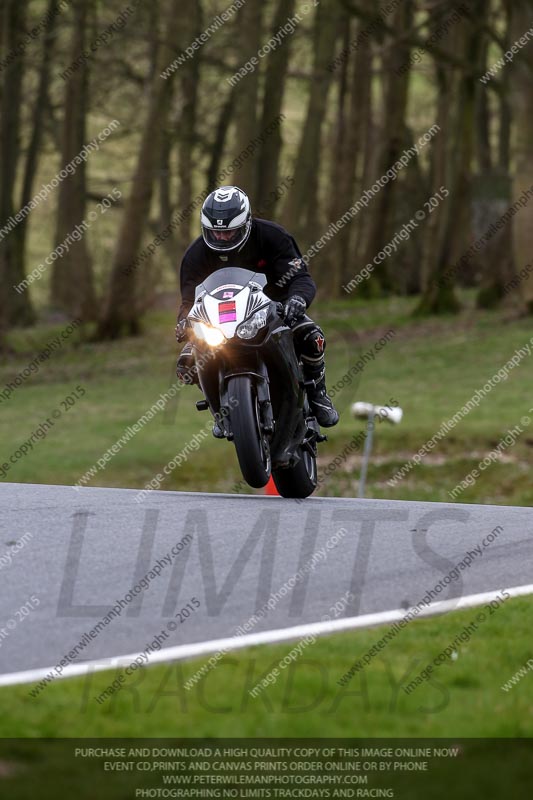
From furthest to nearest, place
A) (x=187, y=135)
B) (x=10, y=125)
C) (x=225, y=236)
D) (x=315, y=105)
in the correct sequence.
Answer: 1. (x=187, y=135)
2. (x=315, y=105)
3. (x=10, y=125)
4. (x=225, y=236)

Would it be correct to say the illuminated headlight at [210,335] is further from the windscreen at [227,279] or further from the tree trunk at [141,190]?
the tree trunk at [141,190]

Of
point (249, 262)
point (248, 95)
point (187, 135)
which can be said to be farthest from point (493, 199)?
point (249, 262)

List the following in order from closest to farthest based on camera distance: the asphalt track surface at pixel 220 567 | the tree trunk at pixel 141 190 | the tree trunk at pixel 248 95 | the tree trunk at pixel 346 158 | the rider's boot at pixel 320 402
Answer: the asphalt track surface at pixel 220 567 < the rider's boot at pixel 320 402 < the tree trunk at pixel 248 95 < the tree trunk at pixel 141 190 < the tree trunk at pixel 346 158

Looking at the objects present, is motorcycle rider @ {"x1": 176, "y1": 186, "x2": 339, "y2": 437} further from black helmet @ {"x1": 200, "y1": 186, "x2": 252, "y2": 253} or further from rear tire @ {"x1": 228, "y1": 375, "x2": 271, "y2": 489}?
rear tire @ {"x1": 228, "y1": 375, "x2": 271, "y2": 489}

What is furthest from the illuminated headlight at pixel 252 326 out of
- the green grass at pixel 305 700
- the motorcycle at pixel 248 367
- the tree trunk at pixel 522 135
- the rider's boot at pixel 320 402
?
the tree trunk at pixel 522 135

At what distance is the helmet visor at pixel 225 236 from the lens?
9609 mm

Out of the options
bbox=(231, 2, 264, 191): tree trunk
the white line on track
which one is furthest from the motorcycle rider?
bbox=(231, 2, 264, 191): tree trunk

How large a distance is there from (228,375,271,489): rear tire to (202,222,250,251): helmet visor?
98 centimetres

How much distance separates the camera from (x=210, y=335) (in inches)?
372

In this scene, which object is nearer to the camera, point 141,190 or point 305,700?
point 305,700

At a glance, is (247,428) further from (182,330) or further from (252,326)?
(182,330)

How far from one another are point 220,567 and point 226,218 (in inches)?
121

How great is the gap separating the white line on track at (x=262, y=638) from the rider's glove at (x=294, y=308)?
305 cm
